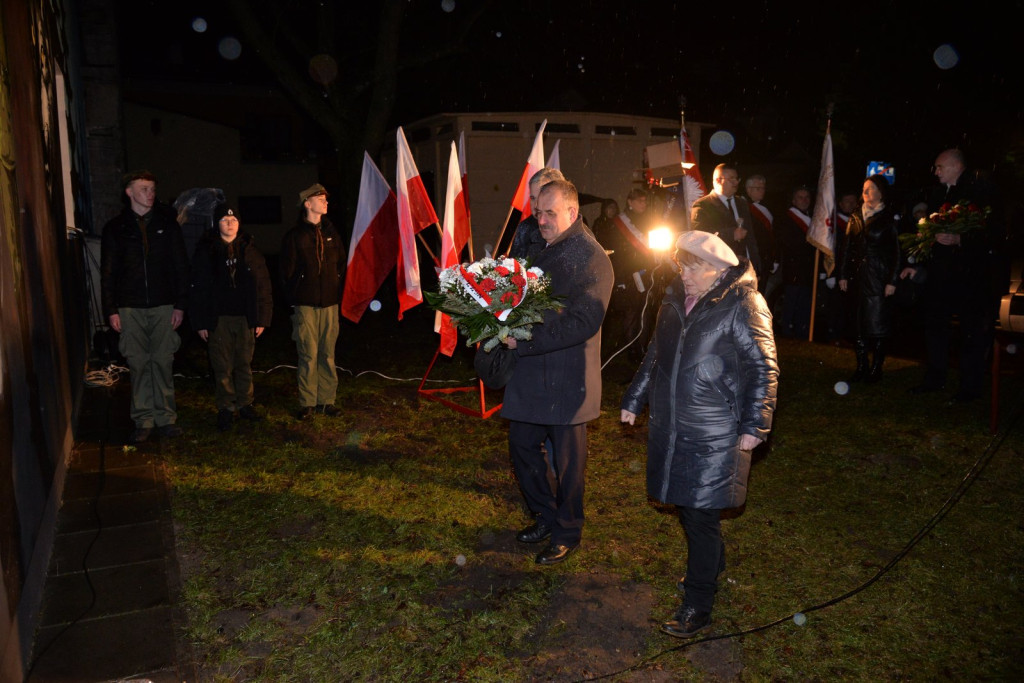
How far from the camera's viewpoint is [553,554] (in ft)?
16.0

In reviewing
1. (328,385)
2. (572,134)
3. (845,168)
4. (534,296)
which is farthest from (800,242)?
(845,168)

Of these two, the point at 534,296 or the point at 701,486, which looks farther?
the point at 534,296

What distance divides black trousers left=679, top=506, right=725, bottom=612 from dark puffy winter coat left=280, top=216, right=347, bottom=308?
4.60 meters

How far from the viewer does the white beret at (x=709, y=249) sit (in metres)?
3.83

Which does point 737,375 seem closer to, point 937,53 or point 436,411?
point 436,411

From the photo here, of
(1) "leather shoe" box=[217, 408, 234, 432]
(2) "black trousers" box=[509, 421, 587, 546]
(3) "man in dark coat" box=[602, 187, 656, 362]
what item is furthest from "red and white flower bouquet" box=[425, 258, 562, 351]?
(3) "man in dark coat" box=[602, 187, 656, 362]

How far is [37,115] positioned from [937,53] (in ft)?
57.5

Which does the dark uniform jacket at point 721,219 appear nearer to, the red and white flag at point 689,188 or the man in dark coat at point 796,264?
the red and white flag at point 689,188

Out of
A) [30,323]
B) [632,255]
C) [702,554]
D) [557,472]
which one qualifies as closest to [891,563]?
[702,554]

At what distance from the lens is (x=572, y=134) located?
51.1 feet

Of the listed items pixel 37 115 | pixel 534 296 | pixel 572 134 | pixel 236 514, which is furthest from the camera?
pixel 572 134

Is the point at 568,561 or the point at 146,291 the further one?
the point at 146,291

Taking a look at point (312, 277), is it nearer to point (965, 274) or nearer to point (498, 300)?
point (498, 300)

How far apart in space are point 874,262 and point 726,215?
169 cm
